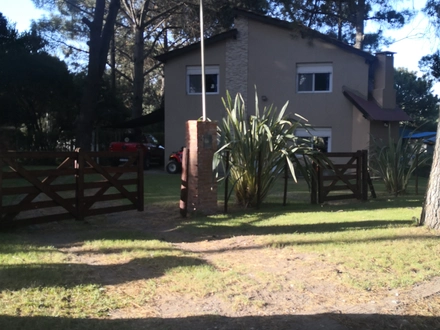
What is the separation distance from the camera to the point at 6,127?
28.5 m

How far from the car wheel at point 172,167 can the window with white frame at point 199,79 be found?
11.7 ft

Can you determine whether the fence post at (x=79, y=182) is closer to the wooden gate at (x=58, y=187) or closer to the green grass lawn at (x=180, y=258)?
the wooden gate at (x=58, y=187)

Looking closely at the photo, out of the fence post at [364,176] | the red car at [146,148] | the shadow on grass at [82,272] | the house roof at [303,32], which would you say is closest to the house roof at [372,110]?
the house roof at [303,32]

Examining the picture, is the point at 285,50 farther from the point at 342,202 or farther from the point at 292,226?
the point at 292,226

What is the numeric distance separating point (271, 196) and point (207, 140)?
3.89 m

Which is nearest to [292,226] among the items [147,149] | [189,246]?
[189,246]

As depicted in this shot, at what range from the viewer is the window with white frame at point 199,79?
23.5 metres

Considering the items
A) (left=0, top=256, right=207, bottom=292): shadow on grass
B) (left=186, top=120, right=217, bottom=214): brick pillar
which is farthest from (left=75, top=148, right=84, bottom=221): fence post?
(left=0, top=256, right=207, bottom=292): shadow on grass

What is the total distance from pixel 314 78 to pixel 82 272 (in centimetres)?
1872

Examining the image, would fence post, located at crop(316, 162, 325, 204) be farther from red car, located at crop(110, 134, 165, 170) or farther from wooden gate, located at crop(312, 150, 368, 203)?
red car, located at crop(110, 134, 165, 170)

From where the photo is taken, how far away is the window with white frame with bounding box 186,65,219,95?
23.5m

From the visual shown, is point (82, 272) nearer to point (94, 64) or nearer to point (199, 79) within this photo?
point (94, 64)

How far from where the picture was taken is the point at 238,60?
904 inches

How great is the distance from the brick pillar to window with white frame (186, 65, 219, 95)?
42.8 feet
